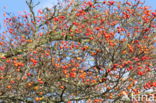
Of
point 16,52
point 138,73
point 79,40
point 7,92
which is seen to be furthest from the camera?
point 79,40

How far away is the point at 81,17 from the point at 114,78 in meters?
6.00

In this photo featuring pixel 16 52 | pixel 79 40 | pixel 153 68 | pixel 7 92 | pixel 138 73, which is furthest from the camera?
pixel 79 40

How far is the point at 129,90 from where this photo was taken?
402 inches

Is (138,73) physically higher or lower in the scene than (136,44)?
lower

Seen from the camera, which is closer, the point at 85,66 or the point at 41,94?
the point at 41,94

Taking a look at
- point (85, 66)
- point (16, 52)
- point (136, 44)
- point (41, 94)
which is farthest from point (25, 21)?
point (136, 44)

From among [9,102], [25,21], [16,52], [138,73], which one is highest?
[25,21]

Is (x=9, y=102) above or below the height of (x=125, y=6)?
below

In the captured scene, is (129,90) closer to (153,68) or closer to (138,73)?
(138,73)

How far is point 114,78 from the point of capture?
9984mm

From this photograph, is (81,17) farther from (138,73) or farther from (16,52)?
(138,73)

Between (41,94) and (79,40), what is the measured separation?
15.6 feet

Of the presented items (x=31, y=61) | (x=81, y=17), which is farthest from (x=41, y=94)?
(x=81, y=17)

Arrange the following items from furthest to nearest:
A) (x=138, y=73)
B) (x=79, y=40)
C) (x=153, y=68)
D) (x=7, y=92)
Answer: (x=79, y=40)
(x=153, y=68)
(x=7, y=92)
(x=138, y=73)
